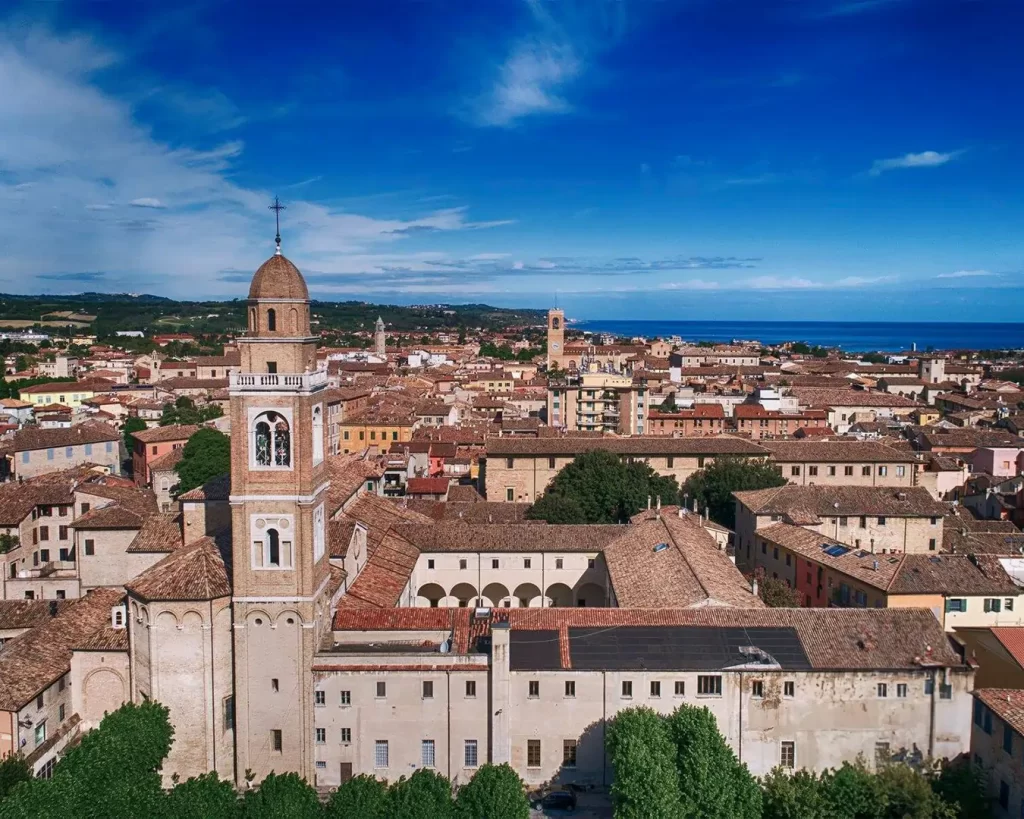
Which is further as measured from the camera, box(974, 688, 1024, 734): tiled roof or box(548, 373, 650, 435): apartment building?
box(548, 373, 650, 435): apartment building

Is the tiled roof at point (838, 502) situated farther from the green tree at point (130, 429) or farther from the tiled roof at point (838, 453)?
the green tree at point (130, 429)

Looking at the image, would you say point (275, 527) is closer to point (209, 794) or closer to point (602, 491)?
point (209, 794)

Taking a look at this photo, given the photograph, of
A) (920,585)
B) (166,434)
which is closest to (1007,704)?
(920,585)

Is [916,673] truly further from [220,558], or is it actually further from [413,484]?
[413,484]

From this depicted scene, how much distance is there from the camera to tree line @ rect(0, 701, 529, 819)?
2208 cm

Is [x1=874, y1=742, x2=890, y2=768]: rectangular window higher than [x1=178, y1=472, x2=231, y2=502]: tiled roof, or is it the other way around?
[x1=178, y1=472, x2=231, y2=502]: tiled roof

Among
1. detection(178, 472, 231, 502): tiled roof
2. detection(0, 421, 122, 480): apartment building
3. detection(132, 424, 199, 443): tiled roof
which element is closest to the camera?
detection(178, 472, 231, 502): tiled roof

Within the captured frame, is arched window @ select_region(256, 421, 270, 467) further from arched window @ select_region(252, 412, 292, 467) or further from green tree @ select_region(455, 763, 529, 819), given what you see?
green tree @ select_region(455, 763, 529, 819)

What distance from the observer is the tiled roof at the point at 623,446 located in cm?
6134

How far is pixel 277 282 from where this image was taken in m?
25.7

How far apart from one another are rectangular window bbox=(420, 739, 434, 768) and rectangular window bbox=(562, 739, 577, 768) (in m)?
3.99

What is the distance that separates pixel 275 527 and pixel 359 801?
26.6 feet

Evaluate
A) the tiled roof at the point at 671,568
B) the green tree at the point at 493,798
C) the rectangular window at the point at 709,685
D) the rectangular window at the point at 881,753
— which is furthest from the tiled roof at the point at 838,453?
the green tree at the point at 493,798

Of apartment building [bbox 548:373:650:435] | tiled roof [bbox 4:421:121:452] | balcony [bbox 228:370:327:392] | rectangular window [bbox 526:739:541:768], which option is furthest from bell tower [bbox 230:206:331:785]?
apartment building [bbox 548:373:650:435]
